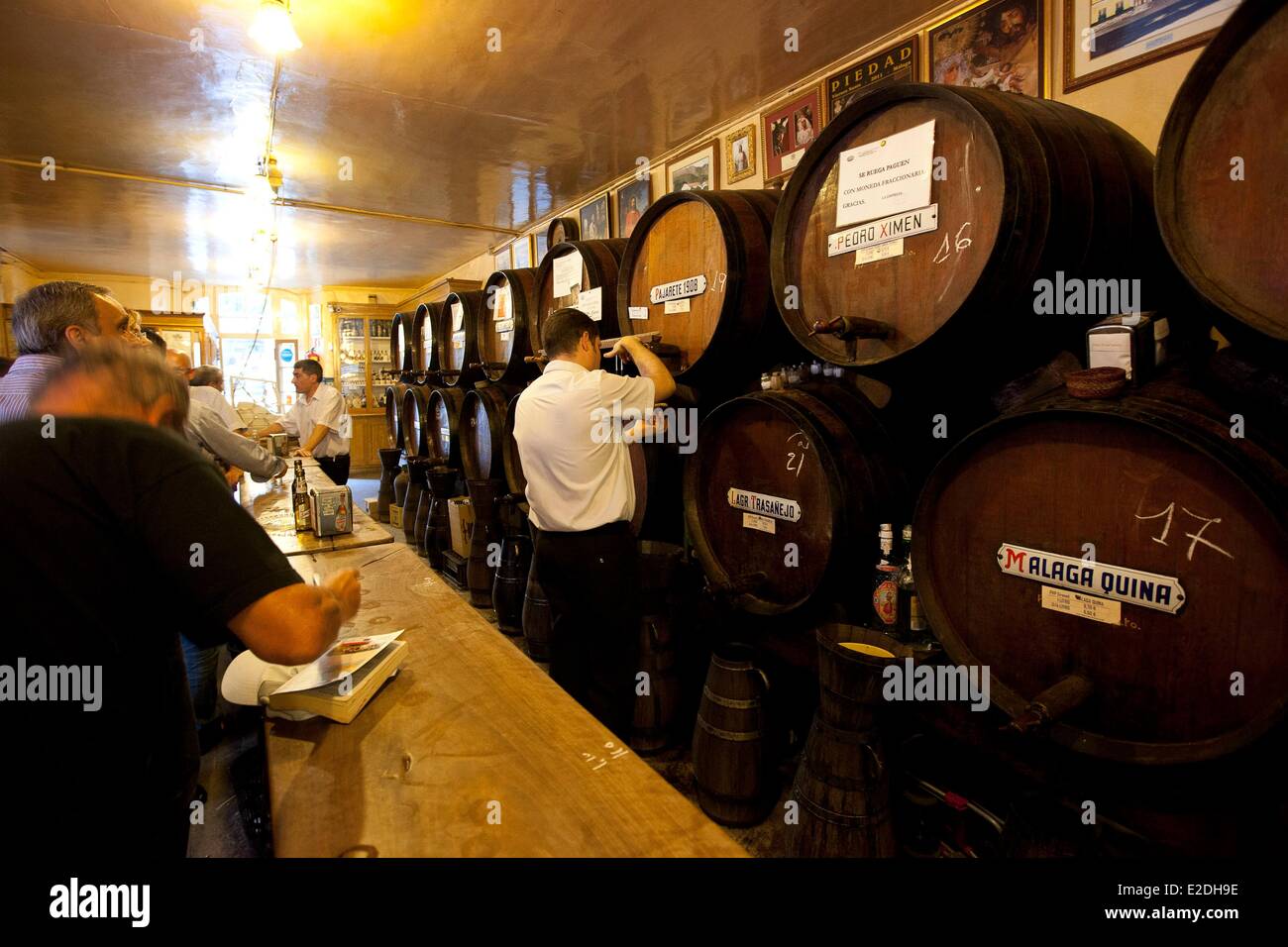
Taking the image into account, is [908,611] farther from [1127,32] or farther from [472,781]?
[1127,32]

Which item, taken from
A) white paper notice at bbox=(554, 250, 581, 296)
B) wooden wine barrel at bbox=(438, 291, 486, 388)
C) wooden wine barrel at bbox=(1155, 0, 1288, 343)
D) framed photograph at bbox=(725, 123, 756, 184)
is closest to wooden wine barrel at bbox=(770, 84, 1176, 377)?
wooden wine barrel at bbox=(1155, 0, 1288, 343)

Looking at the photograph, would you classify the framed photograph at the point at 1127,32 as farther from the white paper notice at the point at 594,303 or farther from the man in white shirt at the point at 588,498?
the white paper notice at the point at 594,303

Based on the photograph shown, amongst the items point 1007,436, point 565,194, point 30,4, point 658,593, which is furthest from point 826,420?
point 565,194

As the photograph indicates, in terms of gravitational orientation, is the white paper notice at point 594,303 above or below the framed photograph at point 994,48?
below

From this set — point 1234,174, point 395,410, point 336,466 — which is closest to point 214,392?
point 336,466

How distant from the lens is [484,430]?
450cm

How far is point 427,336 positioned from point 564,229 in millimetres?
1537

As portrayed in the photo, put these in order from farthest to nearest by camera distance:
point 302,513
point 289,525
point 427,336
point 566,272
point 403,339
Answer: point 403,339
point 427,336
point 566,272
point 289,525
point 302,513

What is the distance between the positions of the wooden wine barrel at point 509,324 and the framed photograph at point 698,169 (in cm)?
108

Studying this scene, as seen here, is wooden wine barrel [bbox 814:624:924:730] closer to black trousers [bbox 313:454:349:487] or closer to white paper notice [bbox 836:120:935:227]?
white paper notice [bbox 836:120:935:227]

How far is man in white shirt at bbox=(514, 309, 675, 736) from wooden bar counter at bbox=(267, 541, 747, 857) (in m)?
1.14

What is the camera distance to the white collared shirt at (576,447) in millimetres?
2568

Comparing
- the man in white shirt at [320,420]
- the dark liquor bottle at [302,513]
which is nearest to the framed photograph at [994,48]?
the dark liquor bottle at [302,513]

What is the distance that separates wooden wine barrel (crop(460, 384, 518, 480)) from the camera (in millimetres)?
4211
